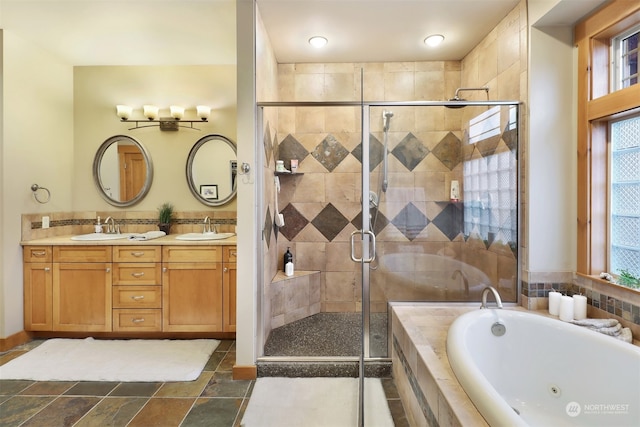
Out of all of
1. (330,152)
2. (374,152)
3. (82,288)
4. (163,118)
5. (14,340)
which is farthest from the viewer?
(163,118)

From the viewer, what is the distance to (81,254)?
275 cm

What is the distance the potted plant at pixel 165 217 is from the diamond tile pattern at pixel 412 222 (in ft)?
7.85

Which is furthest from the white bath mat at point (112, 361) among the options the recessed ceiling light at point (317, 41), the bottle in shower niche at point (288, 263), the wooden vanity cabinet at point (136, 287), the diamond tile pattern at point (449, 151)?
the recessed ceiling light at point (317, 41)

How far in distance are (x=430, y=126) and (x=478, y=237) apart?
91cm

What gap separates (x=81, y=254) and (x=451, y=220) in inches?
126

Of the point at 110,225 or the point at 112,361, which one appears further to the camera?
the point at 110,225

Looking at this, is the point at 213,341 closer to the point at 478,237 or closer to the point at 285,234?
the point at 285,234

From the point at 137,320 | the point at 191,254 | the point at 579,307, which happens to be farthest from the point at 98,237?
Answer: the point at 579,307

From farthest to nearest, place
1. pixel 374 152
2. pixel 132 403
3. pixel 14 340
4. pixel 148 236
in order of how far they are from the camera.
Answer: pixel 148 236
pixel 14 340
pixel 374 152
pixel 132 403

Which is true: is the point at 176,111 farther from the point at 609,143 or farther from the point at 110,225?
the point at 609,143

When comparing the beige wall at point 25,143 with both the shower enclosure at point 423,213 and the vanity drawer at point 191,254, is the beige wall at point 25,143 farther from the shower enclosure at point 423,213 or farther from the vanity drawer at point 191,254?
the shower enclosure at point 423,213

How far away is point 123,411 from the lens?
6.08ft

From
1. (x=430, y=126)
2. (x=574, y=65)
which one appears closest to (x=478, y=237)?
(x=430, y=126)

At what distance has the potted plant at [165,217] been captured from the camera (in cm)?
324
